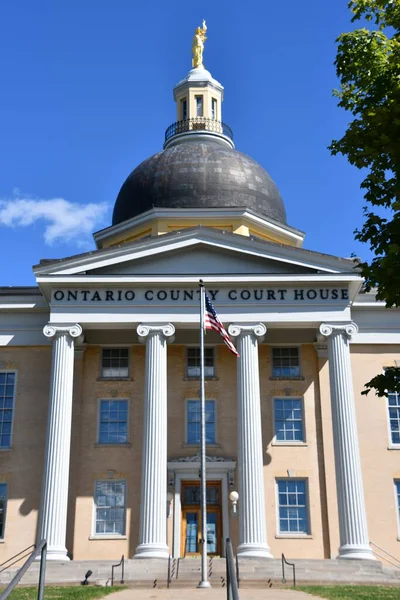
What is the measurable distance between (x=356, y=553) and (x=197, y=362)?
361 inches

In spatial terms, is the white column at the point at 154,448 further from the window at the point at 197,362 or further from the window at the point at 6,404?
the window at the point at 6,404

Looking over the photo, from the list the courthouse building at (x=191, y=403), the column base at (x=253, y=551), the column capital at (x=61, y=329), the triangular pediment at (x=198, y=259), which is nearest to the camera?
the column base at (x=253, y=551)

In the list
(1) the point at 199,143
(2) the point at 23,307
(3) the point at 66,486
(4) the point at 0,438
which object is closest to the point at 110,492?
(3) the point at 66,486

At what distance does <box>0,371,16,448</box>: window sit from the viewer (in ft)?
99.1

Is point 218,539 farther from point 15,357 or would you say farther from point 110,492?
point 15,357

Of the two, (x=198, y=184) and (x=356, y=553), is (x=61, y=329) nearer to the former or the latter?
(x=198, y=184)

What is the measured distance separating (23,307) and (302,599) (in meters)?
16.7

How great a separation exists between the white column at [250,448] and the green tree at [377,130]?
12192mm

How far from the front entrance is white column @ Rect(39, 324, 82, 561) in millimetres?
4361

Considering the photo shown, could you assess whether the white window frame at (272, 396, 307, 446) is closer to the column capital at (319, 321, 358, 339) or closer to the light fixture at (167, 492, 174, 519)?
the column capital at (319, 321, 358, 339)

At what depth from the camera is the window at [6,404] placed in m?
30.2

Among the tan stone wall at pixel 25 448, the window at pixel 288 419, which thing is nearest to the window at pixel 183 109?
the tan stone wall at pixel 25 448

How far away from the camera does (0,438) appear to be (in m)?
30.2

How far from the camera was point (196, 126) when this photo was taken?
4184cm
